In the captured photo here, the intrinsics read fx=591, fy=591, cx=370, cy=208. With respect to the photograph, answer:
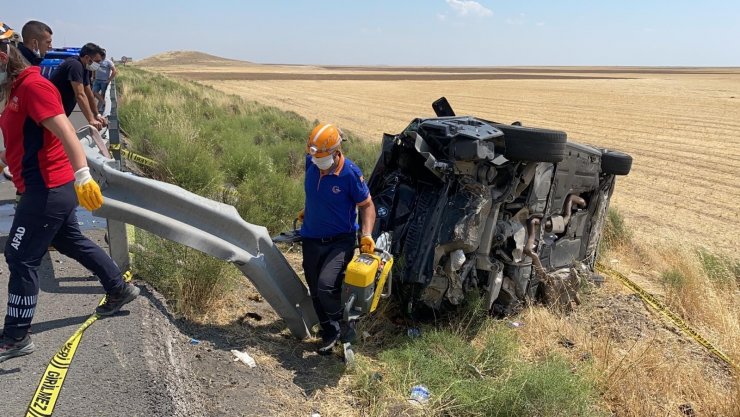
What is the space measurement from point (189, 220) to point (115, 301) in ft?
2.37

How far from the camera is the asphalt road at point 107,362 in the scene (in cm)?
295

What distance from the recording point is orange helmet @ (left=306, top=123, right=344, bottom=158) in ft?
13.8

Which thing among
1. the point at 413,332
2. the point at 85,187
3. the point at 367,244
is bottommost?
the point at 413,332

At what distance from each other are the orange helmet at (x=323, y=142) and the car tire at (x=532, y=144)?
1499 mm

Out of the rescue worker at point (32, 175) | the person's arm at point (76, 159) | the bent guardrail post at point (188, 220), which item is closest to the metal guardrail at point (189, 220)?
the bent guardrail post at point (188, 220)

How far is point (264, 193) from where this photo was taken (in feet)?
24.5

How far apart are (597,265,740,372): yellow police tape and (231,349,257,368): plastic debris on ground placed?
147 inches

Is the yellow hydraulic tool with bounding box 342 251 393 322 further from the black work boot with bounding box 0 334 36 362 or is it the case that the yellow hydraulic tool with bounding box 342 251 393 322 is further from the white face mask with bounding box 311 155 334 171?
the black work boot with bounding box 0 334 36 362

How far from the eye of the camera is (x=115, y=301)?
3896mm

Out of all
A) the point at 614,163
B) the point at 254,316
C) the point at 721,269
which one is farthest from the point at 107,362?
the point at 721,269

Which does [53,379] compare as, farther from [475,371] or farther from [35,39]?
[35,39]

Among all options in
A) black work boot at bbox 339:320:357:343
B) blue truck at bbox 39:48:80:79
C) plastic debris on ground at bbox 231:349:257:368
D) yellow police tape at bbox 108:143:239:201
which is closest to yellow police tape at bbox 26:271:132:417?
plastic debris on ground at bbox 231:349:257:368

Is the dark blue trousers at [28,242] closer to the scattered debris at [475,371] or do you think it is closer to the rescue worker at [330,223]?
the rescue worker at [330,223]

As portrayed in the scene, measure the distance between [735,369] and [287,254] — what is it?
4.25m
